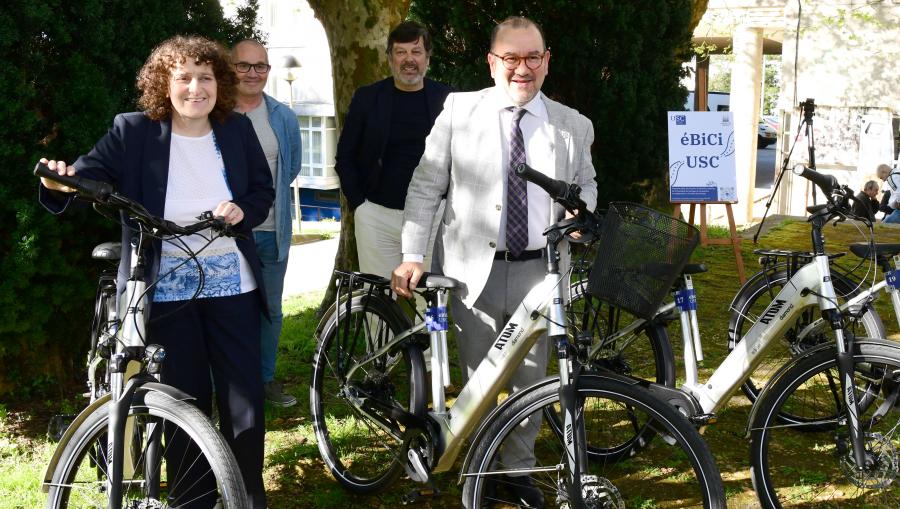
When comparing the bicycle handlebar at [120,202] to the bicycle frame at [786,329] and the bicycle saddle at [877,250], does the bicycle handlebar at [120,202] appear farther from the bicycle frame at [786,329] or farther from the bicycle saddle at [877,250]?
the bicycle saddle at [877,250]

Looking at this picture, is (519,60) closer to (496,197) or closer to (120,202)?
(496,197)

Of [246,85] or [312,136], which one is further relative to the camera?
[312,136]

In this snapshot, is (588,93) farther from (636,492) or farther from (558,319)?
(558,319)

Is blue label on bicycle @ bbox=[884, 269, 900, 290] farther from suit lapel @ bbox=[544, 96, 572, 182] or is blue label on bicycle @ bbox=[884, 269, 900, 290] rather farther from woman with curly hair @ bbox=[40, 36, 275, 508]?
woman with curly hair @ bbox=[40, 36, 275, 508]

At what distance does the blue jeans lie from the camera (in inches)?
198

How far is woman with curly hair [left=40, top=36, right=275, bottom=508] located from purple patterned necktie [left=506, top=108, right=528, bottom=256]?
3.03 feet

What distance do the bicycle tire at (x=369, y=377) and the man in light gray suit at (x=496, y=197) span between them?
0.37 meters

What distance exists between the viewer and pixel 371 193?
5.33 metres

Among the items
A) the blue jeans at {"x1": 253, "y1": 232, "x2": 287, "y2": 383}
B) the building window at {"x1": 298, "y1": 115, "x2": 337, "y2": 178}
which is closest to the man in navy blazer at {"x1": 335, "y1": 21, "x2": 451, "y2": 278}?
the blue jeans at {"x1": 253, "y1": 232, "x2": 287, "y2": 383}

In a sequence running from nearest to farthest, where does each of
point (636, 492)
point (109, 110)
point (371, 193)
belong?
point (636, 492) < point (109, 110) < point (371, 193)

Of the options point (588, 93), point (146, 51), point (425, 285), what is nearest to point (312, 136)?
point (588, 93)

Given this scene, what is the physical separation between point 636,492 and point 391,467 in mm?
1137

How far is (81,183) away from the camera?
2893 millimetres

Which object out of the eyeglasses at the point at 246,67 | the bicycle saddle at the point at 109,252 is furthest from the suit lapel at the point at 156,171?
the eyeglasses at the point at 246,67
